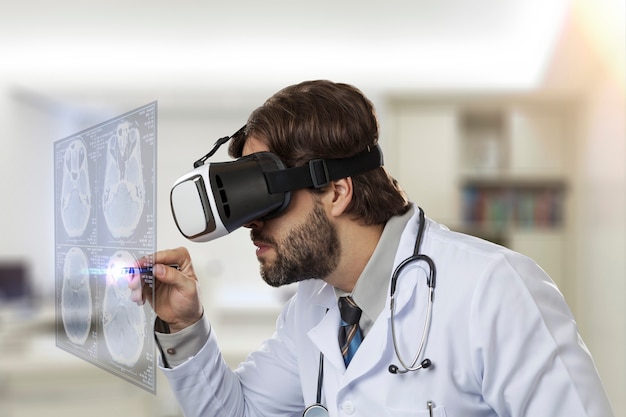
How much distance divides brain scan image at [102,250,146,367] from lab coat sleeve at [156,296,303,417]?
0.42 feet

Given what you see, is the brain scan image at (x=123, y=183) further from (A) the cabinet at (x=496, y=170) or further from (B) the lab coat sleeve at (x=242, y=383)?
(A) the cabinet at (x=496, y=170)

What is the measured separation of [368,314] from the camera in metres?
1.27

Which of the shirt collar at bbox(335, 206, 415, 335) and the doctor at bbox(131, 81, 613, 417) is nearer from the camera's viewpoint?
the doctor at bbox(131, 81, 613, 417)

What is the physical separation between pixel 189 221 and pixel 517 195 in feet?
13.7

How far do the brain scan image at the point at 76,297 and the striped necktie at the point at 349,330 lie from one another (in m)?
0.46

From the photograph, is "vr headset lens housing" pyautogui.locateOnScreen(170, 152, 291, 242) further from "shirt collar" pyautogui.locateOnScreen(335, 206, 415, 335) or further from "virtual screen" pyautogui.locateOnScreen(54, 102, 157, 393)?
"shirt collar" pyautogui.locateOnScreen(335, 206, 415, 335)

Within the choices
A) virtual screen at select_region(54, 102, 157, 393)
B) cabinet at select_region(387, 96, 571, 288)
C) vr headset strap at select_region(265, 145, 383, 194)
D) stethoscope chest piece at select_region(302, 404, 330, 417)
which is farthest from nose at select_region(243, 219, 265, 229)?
cabinet at select_region(387, 96, 571, 288)

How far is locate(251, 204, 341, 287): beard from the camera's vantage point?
1.22 meters

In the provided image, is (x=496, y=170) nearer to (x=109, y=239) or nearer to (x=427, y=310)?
(x=427, y=310)

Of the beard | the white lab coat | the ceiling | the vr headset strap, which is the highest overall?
the ceiling

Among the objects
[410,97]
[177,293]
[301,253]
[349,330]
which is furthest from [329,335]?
[410,97]

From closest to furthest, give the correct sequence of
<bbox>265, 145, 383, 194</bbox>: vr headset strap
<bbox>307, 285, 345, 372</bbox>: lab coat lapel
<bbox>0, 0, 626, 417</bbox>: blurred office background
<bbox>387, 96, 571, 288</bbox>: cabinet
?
1. <bbox>265, 145, 383, 194</bbox>: vr headset strap
2. <bbox>307, 285, 345, 372</bbox>: lab coat lapel
3. <bbox>0, 0, 626, 417</bbox>: blurred office background
4. <bbox>387, 96, 571, 288</bbox>: cabinet

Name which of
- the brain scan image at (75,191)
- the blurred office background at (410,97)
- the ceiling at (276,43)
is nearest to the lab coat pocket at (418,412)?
the brain scan image at (75,191)

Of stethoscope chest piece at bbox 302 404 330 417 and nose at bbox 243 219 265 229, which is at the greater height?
nose at bbox 243 219 265 229
